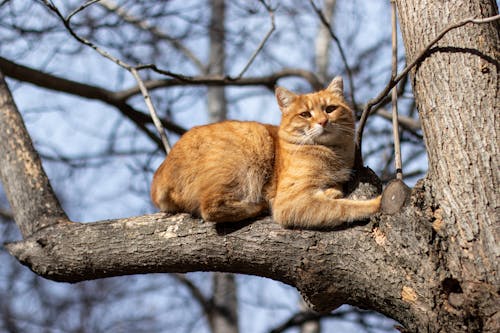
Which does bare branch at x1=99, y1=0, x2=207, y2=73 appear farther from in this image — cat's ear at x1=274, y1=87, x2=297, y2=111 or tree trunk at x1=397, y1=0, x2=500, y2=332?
tree trunk at x1=397, y1=0, x2=500, y2=332

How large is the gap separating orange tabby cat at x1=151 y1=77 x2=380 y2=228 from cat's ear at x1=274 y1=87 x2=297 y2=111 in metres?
0.16

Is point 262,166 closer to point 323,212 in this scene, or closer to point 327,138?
point 327,138

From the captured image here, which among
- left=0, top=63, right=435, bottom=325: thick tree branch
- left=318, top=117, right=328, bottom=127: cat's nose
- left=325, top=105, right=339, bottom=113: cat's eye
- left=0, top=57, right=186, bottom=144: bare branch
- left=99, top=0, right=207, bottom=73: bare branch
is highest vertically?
left=99, top=0, right=207, bottom=73: bare branch

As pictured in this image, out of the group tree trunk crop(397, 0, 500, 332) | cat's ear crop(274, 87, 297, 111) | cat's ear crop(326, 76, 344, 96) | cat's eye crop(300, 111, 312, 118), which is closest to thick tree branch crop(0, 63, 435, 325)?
tree trunk crop(397, 0, 500, 332)

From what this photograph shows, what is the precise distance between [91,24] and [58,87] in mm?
688

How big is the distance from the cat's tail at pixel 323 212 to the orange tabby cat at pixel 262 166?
10mm

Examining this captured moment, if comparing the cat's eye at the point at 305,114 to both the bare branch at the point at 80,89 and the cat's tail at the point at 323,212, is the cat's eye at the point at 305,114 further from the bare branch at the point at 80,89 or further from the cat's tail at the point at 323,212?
the bare branch at the point at 80,89

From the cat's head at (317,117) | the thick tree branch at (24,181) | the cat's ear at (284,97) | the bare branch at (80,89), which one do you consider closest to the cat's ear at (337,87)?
the cat's head at (317,117)

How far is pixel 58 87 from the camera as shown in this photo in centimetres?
547

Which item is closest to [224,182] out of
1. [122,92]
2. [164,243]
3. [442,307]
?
[164,243]

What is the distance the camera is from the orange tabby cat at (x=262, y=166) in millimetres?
3068

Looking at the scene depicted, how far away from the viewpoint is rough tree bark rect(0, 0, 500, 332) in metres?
2.29

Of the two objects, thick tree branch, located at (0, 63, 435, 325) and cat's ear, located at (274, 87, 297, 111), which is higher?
cat's ear, located at (274, 87, 297, 111)

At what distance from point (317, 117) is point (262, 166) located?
445mm
